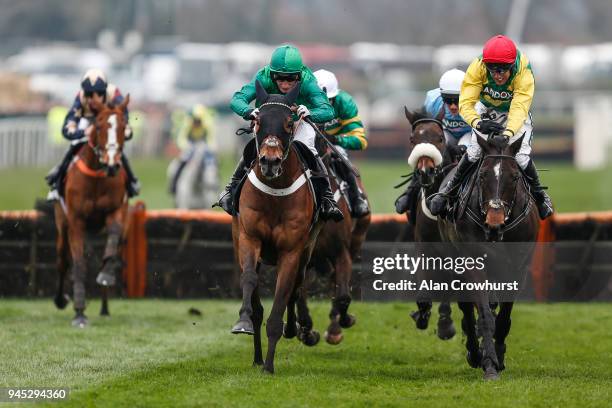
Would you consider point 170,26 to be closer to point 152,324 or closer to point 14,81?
point 14,81

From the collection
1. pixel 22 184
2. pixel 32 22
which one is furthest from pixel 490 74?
pixel 32 22

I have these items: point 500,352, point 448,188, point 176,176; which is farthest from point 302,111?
point 176,176

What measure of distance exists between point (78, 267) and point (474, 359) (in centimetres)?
471

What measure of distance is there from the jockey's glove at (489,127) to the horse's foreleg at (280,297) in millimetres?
1657

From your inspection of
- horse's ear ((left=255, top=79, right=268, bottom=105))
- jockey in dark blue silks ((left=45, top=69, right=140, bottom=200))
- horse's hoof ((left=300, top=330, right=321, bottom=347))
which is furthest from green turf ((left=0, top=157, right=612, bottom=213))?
horse's ear ((left=255, top=79, right=268, bottom=105))

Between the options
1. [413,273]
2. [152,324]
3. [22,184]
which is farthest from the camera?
[22,184]

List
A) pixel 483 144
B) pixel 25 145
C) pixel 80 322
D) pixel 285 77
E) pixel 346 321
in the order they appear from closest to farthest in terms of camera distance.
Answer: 1. pixel 483 144
2. pixel 285 77
3. pixel 346 321
4. pixel 80 322
5. pixel 25 145

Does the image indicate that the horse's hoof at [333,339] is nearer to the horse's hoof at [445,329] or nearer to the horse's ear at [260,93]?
the horse's hoof at [445,329]

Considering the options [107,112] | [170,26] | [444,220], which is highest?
[170,26]

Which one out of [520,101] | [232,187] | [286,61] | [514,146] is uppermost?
[286,61]

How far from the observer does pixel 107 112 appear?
1437 cm

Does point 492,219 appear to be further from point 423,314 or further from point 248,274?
point 423,314

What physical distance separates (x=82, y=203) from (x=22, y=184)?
67.0 feet

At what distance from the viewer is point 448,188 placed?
11.3m
